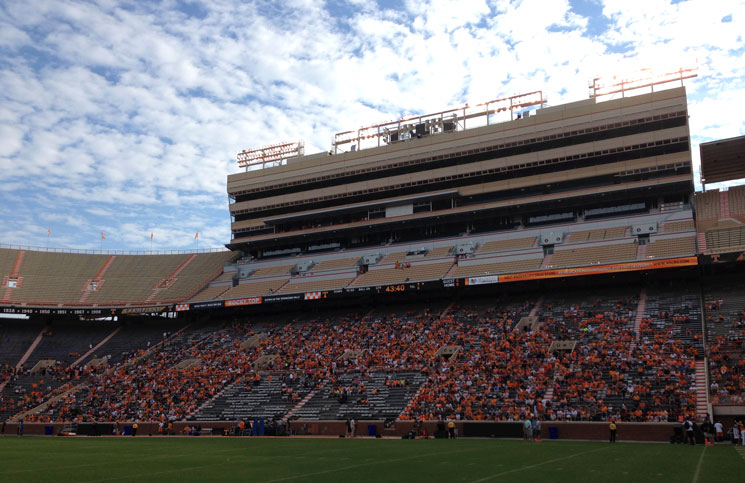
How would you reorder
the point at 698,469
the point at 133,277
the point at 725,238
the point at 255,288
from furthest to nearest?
the point at 133,277, the point at 255,288, the point at 725,238, the point at 698,469

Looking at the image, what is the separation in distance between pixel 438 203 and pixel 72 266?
41.3 m

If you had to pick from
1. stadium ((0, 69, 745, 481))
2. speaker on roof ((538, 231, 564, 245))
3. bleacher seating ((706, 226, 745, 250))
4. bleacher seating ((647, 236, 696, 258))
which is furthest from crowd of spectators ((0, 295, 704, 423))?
bleacher seating ((706, 226, 745, 250))

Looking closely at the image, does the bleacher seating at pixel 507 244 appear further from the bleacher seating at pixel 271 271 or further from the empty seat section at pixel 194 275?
the empty seat section at pixel 194 275

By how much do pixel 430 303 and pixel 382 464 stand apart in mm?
36075

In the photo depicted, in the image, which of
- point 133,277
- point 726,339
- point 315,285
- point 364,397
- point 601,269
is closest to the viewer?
point 726,339

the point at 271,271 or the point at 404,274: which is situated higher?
the point at 271,271

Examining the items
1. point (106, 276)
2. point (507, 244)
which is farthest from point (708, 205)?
point (106, 276)

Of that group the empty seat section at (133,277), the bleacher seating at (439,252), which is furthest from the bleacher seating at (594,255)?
the empty seat section at (133,277)

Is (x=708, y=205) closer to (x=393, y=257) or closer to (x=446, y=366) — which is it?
(x=393, y=257)

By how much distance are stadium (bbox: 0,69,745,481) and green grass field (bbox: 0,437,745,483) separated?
69 cm

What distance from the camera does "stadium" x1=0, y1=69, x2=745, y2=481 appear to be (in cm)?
3741

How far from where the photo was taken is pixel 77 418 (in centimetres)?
4825

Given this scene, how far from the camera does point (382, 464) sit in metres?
20.4

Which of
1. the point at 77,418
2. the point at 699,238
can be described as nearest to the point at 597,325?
the point at 699,238
